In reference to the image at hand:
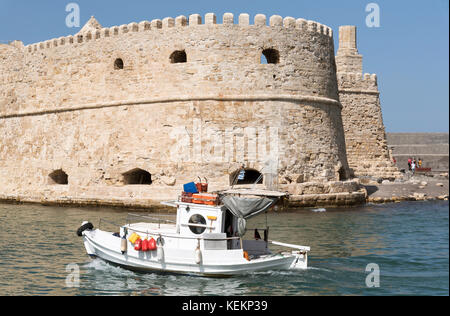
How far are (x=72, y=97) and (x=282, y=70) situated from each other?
266 inches

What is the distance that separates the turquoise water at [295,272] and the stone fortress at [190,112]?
6.62 ft

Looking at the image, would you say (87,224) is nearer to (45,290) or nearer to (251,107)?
(45,290)

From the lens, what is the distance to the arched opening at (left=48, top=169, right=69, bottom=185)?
18594 mm

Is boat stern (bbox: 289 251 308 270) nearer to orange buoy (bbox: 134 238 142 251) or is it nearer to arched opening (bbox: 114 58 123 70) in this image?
orange buoy (bbox: 134 238 142 251)

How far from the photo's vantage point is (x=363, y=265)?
9320 mm

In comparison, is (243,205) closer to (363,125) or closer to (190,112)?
(190,112)

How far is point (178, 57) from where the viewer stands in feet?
55.0

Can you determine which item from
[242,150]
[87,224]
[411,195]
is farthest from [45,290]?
[411,195]

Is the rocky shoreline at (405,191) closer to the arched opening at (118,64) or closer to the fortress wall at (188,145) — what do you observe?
the fortress wall at (188,145)

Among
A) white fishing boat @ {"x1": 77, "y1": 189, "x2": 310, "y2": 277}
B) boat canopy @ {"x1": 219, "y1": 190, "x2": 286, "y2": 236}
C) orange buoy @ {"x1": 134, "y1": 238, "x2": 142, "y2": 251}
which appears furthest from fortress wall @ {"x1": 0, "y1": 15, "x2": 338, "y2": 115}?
orange buoy @ {"x1": 134, "y1": 238, "x2": 142, "y2": 251}

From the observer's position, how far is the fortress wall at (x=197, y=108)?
15820mm

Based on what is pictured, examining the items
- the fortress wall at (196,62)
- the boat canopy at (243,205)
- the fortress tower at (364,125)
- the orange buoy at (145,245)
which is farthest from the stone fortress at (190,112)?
the orange buoy at (145,245)

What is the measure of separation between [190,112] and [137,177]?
286 centimetres

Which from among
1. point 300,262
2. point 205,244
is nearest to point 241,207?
point 205,244
